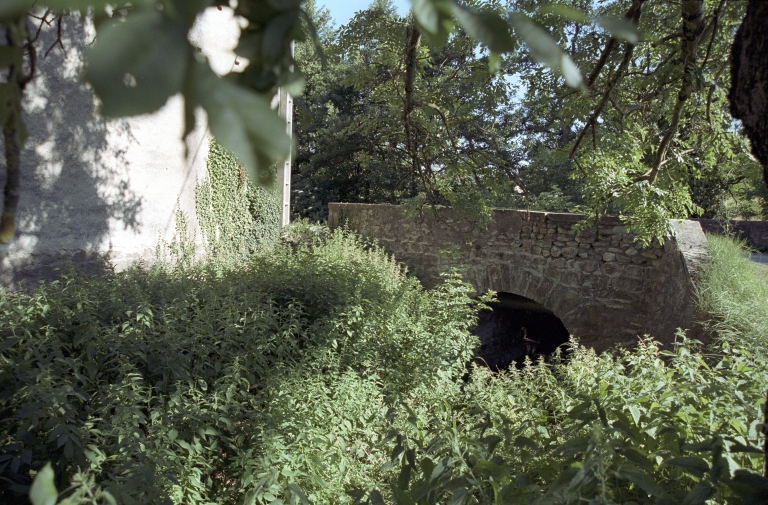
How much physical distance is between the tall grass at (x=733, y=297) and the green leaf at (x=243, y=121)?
426 cm

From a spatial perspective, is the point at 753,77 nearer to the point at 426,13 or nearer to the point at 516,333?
the point at 426,13

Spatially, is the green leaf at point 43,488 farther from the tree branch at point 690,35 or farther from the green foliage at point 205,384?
the tree branch at point 690,35

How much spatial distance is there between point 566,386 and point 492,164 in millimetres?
2259

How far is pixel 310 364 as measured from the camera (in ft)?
11.8

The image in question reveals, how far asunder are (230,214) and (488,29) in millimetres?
8133

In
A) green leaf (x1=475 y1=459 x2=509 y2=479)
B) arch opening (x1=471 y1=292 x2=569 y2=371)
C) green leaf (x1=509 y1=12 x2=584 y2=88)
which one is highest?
green leaf (x1=509 y1=12 x2=584 y2=88)

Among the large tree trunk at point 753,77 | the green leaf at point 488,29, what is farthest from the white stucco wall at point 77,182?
the green leaf at point 488,29

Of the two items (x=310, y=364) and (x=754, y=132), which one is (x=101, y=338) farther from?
(x=754, y=132)

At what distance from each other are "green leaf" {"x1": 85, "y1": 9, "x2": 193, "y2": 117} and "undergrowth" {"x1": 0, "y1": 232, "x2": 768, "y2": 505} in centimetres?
79

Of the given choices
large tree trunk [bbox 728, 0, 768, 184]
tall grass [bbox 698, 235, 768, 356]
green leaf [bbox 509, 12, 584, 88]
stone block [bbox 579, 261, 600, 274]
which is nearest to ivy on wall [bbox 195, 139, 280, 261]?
stone block [bbox 579, 261, 600, 274]

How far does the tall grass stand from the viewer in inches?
163

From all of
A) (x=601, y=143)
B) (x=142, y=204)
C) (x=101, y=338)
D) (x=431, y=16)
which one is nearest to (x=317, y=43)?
(x=431, y=16)

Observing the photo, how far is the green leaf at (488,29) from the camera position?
495mm

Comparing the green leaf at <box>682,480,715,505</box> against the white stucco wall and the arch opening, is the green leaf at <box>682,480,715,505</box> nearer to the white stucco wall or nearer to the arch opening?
the white stucco wall
